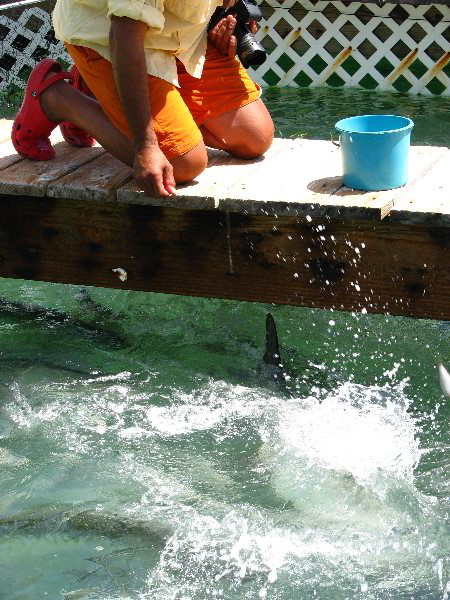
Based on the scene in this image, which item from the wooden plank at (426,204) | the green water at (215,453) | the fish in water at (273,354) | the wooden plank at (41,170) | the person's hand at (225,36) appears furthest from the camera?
the fish in water at (273,354)

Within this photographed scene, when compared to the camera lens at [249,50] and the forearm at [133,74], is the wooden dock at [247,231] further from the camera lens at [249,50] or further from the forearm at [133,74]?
the camera lens at [249,50]

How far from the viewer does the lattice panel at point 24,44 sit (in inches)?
361

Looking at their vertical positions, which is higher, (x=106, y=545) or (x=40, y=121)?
(x=40, y=121)

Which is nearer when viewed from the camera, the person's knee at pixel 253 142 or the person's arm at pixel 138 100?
the person's arm at pixel 138 100

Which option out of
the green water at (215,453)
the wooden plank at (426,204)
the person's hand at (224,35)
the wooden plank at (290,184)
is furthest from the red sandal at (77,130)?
the wooden plank at (426,204)

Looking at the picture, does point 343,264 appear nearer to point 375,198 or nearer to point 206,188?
point 375,198

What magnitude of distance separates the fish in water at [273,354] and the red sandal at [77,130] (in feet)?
3.77

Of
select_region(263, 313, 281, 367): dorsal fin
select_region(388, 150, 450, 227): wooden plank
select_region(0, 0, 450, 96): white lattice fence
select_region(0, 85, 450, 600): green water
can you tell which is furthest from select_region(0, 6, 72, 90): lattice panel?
select_region(388, 150, 450, 227): wooden plank

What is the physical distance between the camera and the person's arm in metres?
3.74

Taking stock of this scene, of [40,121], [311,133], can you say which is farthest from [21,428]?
[311,133]

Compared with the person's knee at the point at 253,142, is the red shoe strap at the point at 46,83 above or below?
above

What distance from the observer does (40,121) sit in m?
4.36

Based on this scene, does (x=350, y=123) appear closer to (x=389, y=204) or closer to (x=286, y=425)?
(x=389, y=204)

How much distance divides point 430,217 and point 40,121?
1.77 metres
